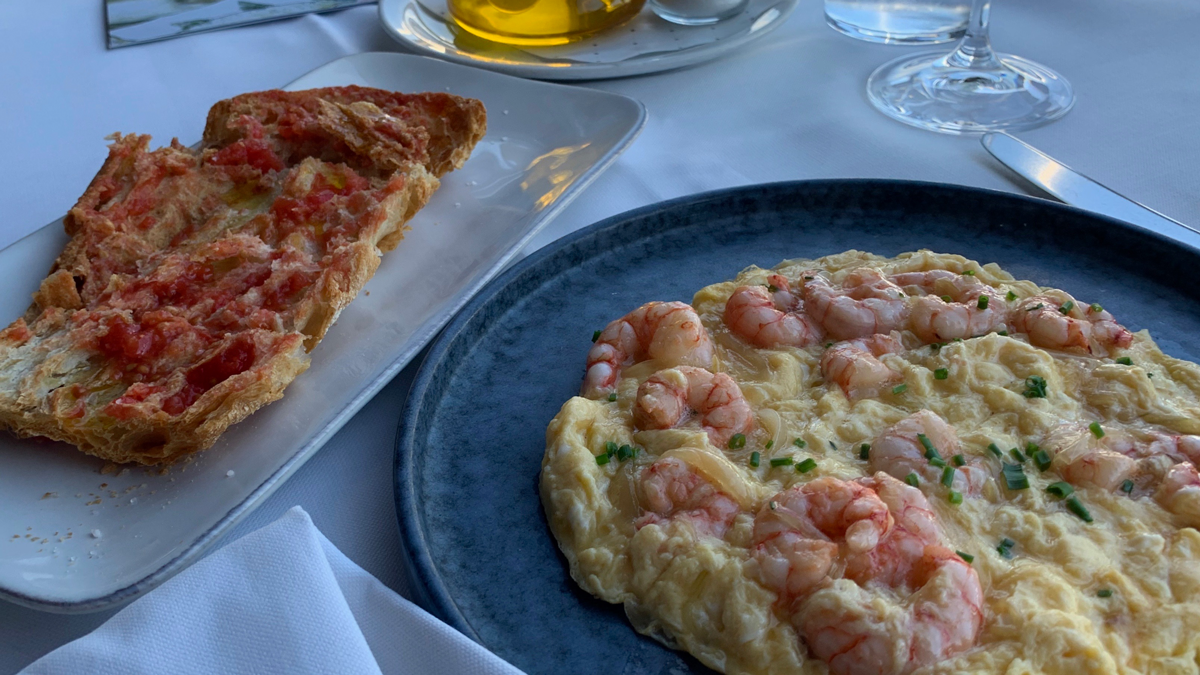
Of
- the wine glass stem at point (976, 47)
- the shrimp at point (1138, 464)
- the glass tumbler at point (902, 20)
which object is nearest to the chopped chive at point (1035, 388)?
the shrimp at point (1138, 464)

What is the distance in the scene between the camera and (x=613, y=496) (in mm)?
1834

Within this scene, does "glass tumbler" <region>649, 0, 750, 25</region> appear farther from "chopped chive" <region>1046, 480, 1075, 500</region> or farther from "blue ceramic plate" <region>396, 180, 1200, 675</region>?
"chopped chive" <region>1046, 480, 1075, 500</region>

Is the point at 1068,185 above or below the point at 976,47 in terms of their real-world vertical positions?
below

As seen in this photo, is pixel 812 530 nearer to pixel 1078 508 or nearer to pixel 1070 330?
pixel 1078 508

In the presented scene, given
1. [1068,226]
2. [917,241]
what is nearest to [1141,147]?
[1068,226]

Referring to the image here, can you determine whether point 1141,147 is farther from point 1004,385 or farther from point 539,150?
point 539,150

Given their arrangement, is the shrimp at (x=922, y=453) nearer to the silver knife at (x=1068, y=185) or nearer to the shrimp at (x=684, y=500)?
the shrimp at (x=684, y=500)

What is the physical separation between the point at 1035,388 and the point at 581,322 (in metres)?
1.07

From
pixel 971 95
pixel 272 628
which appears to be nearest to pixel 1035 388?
pixel 272 628

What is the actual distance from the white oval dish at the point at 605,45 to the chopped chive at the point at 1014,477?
2.36 meters

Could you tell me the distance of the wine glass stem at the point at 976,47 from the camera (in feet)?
11.1

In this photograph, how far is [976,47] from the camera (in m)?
3.46

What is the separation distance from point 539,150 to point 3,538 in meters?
1.98

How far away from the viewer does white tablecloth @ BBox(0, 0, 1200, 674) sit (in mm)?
3105
